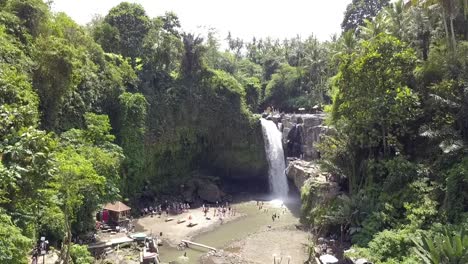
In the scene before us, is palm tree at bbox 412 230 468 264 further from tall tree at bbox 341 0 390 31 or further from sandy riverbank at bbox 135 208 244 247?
tall tree at bbox 341 0 390 31

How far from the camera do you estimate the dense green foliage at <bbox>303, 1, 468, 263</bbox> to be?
1970 centimetres

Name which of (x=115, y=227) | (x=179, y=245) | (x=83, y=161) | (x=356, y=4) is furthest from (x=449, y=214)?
(x=356, y=4)

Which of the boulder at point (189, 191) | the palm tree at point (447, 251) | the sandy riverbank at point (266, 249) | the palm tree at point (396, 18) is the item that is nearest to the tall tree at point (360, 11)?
the palm tree at point (396, 18)

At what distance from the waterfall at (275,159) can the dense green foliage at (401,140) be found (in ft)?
44.8

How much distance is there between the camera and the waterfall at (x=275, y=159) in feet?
144

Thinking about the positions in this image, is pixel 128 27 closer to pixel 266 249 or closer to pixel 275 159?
pixel 275 159

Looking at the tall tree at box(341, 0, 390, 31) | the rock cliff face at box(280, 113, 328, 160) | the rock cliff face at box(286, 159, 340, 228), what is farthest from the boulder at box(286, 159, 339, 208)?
the tall tree at box(341, 0, 390, 31)

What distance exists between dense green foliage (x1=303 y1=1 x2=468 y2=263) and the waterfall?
13.6 m

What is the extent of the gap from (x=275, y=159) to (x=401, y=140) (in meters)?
19.8

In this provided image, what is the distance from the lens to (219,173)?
46.6 metres

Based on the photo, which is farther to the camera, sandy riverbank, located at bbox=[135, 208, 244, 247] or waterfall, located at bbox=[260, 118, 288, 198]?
waterfall, located at bbox=[260, 118, 288, 198]

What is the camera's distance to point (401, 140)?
2659 centimetres

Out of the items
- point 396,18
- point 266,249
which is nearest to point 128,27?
point 396,18

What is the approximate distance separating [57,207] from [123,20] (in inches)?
1127
